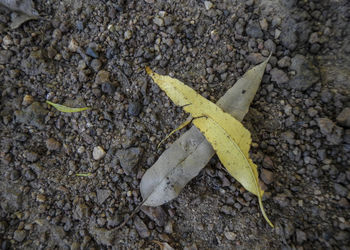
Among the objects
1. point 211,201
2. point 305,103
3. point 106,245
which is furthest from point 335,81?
point 106,245

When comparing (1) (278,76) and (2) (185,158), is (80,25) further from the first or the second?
(1) (278,76)

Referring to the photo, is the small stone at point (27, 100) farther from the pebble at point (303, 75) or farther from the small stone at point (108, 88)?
the pebble at point (303, 75)

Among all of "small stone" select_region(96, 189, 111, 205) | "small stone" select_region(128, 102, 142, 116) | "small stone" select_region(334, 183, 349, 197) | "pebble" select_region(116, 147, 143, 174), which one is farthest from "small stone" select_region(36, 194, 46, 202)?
"small stone" select_region(334, 183, 349, 197)

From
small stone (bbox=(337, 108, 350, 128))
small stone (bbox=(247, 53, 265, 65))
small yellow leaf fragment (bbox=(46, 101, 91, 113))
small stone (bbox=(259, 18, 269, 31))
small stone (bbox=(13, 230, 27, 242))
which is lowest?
small stone (bbox=(13, 230, 27, 242))

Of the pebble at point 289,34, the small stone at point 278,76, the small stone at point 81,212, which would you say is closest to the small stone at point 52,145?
the small stone at point 81,212

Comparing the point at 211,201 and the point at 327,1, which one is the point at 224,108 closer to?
the point at 211,201

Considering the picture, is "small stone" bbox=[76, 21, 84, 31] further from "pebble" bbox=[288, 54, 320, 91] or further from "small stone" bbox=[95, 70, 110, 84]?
"pebble" bbox=[288, 54, 320, 91]

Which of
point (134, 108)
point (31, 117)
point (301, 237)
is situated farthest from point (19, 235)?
point (301, 237)
